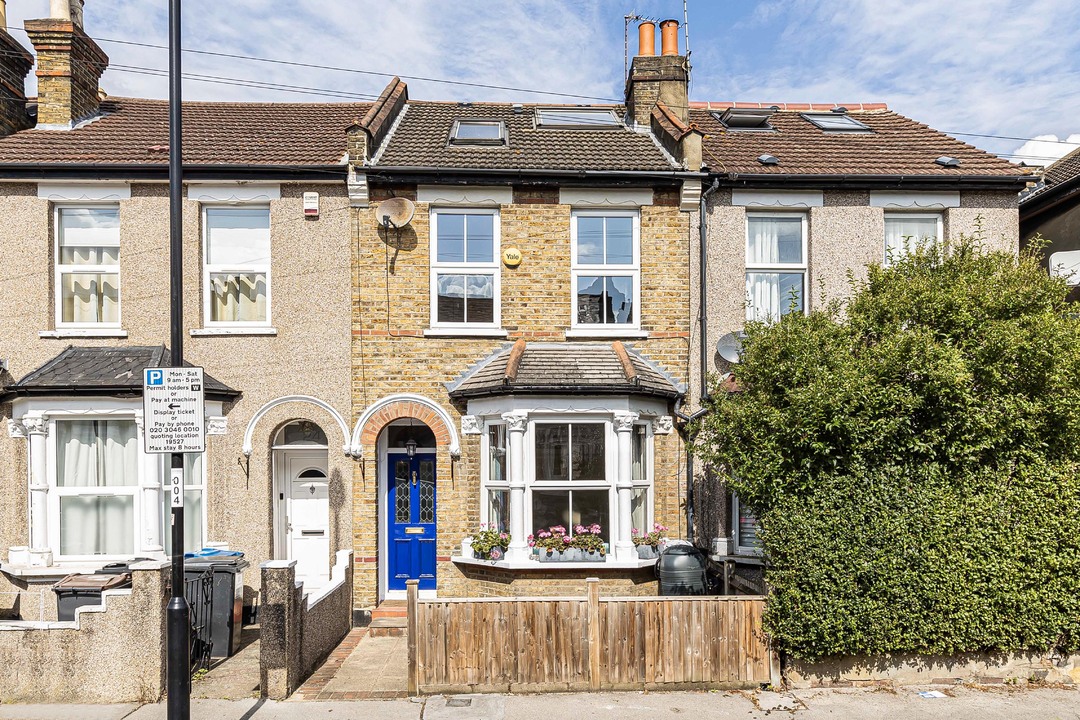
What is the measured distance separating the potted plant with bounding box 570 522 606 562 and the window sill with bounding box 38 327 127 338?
267 inches

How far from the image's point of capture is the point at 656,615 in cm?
718

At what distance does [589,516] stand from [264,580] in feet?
13.7

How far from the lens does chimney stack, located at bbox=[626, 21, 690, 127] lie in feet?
39.5

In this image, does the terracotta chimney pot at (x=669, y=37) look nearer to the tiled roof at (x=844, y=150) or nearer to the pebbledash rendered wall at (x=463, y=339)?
the tiled roof at (x=844, y=150)

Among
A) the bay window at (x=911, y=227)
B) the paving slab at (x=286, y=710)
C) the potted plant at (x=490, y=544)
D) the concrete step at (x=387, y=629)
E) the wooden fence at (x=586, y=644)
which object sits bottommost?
the concrete step at (x=387, y=629)

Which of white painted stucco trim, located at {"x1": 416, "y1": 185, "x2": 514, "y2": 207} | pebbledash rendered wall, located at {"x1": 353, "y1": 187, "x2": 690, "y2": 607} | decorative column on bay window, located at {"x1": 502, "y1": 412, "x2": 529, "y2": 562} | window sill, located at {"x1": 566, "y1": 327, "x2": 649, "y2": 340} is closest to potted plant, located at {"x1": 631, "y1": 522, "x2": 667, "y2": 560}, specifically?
pebbledash rendered wall, located at {"x1": 353, "y1": 187, "x2": 690, "y2": 607}

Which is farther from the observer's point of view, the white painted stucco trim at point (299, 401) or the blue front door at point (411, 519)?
the blue front door at point (411, 519)

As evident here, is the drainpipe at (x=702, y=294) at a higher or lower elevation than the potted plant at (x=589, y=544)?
higher

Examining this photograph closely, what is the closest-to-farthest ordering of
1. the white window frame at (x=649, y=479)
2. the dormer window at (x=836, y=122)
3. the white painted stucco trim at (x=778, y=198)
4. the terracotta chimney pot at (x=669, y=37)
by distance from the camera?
1. the white window frame at (x=649, y=479)
2. the white painted stucco trim at (x=778, y=198)
3. the terracotta chimney pot at (x=669, y=37)
4. the dormer window at (x=836, y=122)

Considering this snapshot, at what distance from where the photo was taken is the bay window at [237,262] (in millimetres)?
10250

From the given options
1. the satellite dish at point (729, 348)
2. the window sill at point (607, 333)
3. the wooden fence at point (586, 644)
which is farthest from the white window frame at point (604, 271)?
the wooden fence at point (586, 644)

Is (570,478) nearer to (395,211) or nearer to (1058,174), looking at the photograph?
(395,211)

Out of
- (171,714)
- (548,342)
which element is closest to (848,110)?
(548,342)

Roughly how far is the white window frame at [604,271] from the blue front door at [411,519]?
298cm
